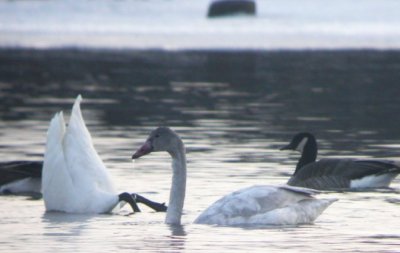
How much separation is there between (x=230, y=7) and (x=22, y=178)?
105 feet

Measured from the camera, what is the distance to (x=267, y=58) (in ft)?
123

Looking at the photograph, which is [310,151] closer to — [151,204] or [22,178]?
[22,178]

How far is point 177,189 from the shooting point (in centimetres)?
1216

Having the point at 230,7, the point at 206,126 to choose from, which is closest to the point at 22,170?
the point at 206,126

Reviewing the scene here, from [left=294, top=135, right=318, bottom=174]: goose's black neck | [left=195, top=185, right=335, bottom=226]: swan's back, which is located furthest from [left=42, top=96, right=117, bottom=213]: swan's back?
[left=294, top=135, right=318, bottom=174]: goose's black neck

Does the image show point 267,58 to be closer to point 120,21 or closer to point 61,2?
point 120,21

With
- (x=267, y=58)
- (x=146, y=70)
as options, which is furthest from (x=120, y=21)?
(x=146, y=70)

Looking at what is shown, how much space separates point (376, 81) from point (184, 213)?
56.9ft

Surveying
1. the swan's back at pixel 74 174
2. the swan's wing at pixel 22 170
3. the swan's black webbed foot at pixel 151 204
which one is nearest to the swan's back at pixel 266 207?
the swan's black webbed foot at pixel 151 204

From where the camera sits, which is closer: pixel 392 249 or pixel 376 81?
pixel 392 249

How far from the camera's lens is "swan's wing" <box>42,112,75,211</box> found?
12.7 m

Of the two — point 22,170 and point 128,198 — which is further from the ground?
point 128,198

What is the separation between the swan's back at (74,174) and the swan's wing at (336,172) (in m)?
2.57

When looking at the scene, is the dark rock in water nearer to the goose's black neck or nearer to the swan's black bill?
the goose's black neck
